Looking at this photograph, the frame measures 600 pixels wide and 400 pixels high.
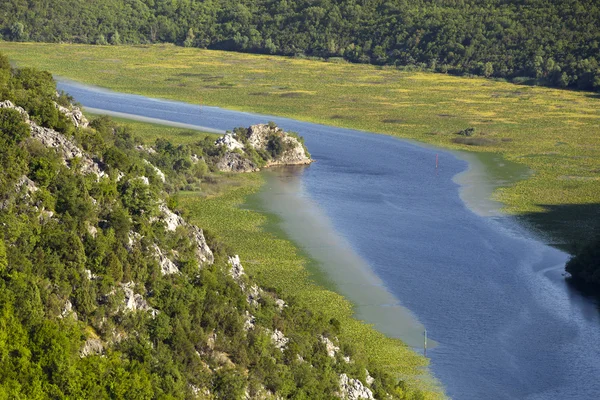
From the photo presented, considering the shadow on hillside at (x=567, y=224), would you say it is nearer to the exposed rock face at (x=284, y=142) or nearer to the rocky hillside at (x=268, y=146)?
the exposed rock face at (x=284, y=142)

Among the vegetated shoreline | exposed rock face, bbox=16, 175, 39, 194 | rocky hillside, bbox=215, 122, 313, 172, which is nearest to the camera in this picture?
exposed rock face, bbox=16, 175, 39, 194

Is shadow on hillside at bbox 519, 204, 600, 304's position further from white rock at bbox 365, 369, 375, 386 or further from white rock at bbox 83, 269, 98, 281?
white rock at bbox 83, 269, 98, 281

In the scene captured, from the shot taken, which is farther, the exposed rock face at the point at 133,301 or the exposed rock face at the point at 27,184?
the exposed rock face at the point at 27,184

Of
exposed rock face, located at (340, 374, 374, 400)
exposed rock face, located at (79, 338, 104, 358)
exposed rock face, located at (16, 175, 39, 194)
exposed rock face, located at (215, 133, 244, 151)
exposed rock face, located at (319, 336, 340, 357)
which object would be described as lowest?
exposed rock face, located at (215, 133, 244, 151)

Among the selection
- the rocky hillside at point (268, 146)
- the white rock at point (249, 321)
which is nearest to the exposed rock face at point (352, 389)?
the white rock at point (249, 321)

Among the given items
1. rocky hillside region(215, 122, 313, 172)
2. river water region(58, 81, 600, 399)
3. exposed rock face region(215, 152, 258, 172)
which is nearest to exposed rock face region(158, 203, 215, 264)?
river water region(58, 81, 600, 399)

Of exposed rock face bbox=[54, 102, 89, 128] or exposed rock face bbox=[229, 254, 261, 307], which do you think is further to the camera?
exposed rock face bbox=[54, 102, 89, 128]

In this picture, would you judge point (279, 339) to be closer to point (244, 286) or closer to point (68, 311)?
point (244, 286)
